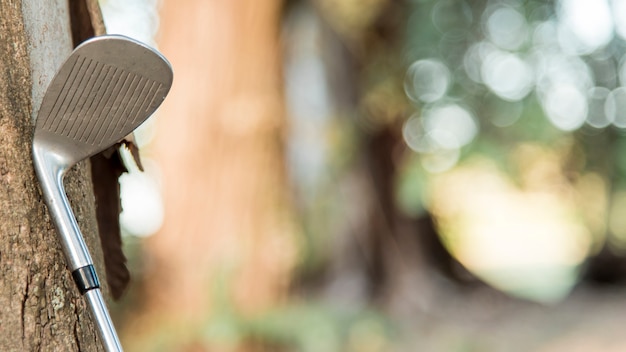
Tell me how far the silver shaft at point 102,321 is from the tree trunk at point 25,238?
50 mm

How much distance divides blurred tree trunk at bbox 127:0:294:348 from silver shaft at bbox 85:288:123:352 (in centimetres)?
311

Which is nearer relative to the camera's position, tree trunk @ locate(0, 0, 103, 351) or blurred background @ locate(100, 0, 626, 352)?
tree trunk @ locate(0, 0, 103, 351)

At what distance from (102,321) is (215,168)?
332cm

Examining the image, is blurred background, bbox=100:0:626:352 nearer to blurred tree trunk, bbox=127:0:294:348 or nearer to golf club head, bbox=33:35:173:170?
blurred tree trunk, bbox=127:0:294:348

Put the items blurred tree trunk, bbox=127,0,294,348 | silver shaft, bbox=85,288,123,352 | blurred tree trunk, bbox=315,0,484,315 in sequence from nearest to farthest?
silver shaft, bbox=85,288,123,352
blurred tree trunk, bbox=127,0,294,348
blurred tree trunk, bbox=315,0,484,315

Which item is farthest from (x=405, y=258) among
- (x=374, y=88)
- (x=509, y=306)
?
(x=374, y=88)

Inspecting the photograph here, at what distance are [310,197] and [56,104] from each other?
3.81 m

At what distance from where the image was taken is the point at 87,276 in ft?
2.35

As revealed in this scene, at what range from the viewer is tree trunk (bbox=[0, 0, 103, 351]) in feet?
2.40

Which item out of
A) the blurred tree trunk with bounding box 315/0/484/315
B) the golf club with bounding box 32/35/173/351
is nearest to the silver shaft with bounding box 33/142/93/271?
the golf club with bounding box 32/35/173/351

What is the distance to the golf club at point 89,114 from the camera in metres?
0.72

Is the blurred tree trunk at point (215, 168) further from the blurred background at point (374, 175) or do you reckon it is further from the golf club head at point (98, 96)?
the golf club head at point (98, 96)

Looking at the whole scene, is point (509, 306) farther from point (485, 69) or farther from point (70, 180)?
point (70, 180)

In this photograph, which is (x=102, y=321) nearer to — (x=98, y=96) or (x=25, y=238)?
(x=25, y=238)
